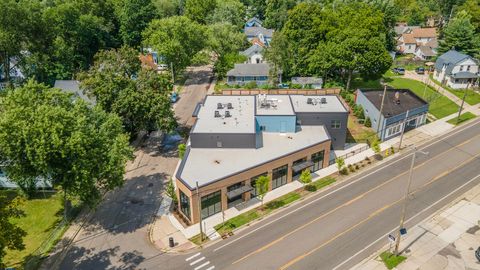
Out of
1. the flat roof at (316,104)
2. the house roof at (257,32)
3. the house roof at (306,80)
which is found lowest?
the house roof at (306,80)

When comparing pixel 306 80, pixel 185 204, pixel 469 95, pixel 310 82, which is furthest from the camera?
pixel 306 80

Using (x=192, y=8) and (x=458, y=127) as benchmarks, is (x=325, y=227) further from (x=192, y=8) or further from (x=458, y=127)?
(x=192, y=8)

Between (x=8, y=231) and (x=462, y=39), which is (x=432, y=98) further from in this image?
(x=8, y=231)

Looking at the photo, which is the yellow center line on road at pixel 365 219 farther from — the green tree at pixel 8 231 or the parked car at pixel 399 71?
the parked car at pixel 399 71

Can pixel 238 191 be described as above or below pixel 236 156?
below

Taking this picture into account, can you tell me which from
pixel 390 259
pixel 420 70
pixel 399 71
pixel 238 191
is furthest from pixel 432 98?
pixel 238 191

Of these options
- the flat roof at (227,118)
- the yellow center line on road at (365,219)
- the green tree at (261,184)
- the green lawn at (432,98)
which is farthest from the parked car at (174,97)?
the green lawn at (432,98)

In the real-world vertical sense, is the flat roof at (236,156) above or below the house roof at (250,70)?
below
